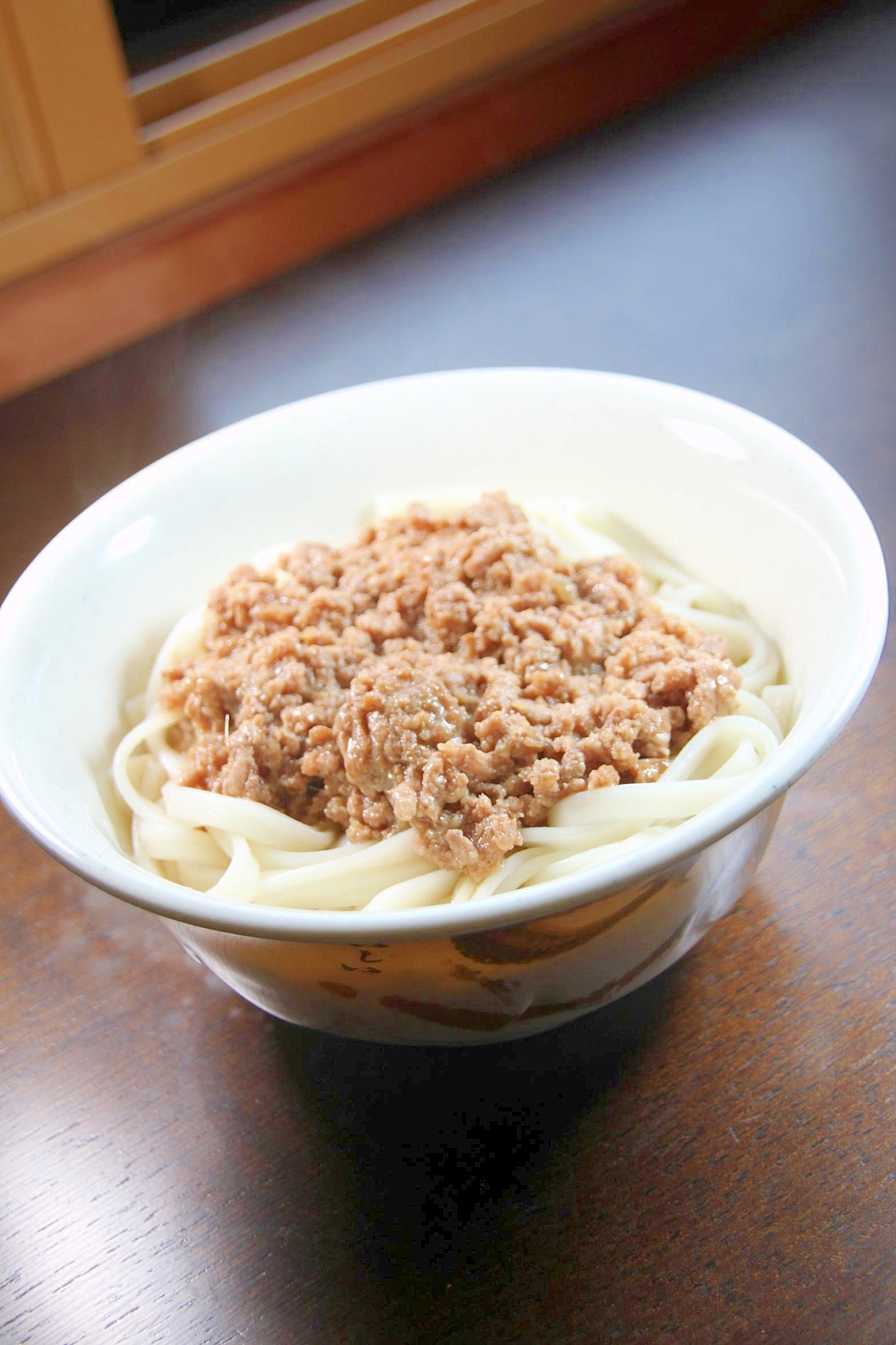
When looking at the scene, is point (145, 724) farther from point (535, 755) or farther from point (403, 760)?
point (535, 755)

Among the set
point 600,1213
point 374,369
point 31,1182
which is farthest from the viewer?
point 374,369

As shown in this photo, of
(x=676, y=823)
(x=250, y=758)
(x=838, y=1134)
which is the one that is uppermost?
(x=250, y=758)

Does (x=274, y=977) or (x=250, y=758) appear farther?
(x=250, y=758)

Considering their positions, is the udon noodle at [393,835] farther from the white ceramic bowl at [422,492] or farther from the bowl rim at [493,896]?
the bowl rim at [493,896]

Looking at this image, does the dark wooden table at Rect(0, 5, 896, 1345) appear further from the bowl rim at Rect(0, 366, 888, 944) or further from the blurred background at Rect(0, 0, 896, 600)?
the blurred background at Rect(0, 0, 896, 600)

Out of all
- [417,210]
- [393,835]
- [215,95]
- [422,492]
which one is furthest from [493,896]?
[215,95]

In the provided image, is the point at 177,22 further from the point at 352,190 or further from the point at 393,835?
the point at 393,835

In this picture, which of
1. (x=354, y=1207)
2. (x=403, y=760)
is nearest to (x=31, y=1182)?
(x=354, y=1207)
